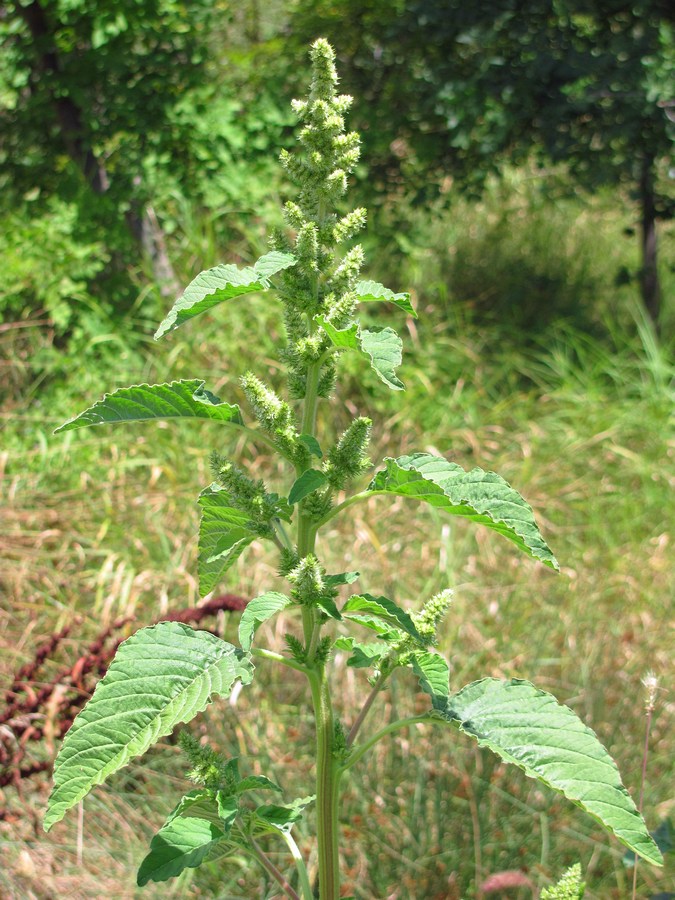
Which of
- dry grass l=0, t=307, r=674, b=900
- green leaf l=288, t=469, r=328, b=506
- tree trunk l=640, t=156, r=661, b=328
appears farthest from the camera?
tree trunk l=640, t=156, r=661, b=328

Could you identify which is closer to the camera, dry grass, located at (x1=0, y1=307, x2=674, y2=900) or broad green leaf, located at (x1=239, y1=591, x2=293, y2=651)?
broad green leaf, located at (x1=239, y1=591, x2=293, y2=651)

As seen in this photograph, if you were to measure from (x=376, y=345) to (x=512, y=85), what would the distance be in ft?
12.5

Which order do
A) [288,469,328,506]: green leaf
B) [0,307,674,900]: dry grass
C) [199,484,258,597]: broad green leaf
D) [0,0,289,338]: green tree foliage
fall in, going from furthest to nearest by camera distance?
[0,0,289,338]: green tree foliage < [0,307,674,900]: dry grass < [199,484,258,597]: broad green leaf < [288,469,328,506]: green leaf

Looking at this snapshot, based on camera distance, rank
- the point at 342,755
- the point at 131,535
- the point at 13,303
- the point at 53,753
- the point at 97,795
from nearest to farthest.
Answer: the point at 342,755
the point at 53,753
the point at 97,795
the point at 131,535
the point at 13,303

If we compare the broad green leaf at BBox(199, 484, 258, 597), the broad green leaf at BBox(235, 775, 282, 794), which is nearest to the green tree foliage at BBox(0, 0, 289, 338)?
the broad green leaf at BBox(199, 484, 258, 597)

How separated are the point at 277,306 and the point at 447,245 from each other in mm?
1731

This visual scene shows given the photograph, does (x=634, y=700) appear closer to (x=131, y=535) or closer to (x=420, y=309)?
(x=131, y=535)

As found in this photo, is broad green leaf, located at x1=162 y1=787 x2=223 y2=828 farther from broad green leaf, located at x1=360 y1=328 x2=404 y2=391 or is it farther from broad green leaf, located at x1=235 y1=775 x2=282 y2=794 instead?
broad green leaf, located at x1=360 y1=328 x2=404 y2=391

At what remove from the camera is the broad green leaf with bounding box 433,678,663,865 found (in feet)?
3.54

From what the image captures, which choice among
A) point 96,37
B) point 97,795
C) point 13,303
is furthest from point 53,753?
point 96,37

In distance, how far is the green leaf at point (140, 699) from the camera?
40.1 inches

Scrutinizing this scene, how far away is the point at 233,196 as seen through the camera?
4641mm

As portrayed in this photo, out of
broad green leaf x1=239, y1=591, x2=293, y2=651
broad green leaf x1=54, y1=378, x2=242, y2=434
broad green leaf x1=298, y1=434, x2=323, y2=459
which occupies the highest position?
broad green leaf x1=54, y1=378, x2=242, y2=434

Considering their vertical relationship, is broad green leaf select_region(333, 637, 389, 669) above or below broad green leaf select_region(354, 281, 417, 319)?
below
